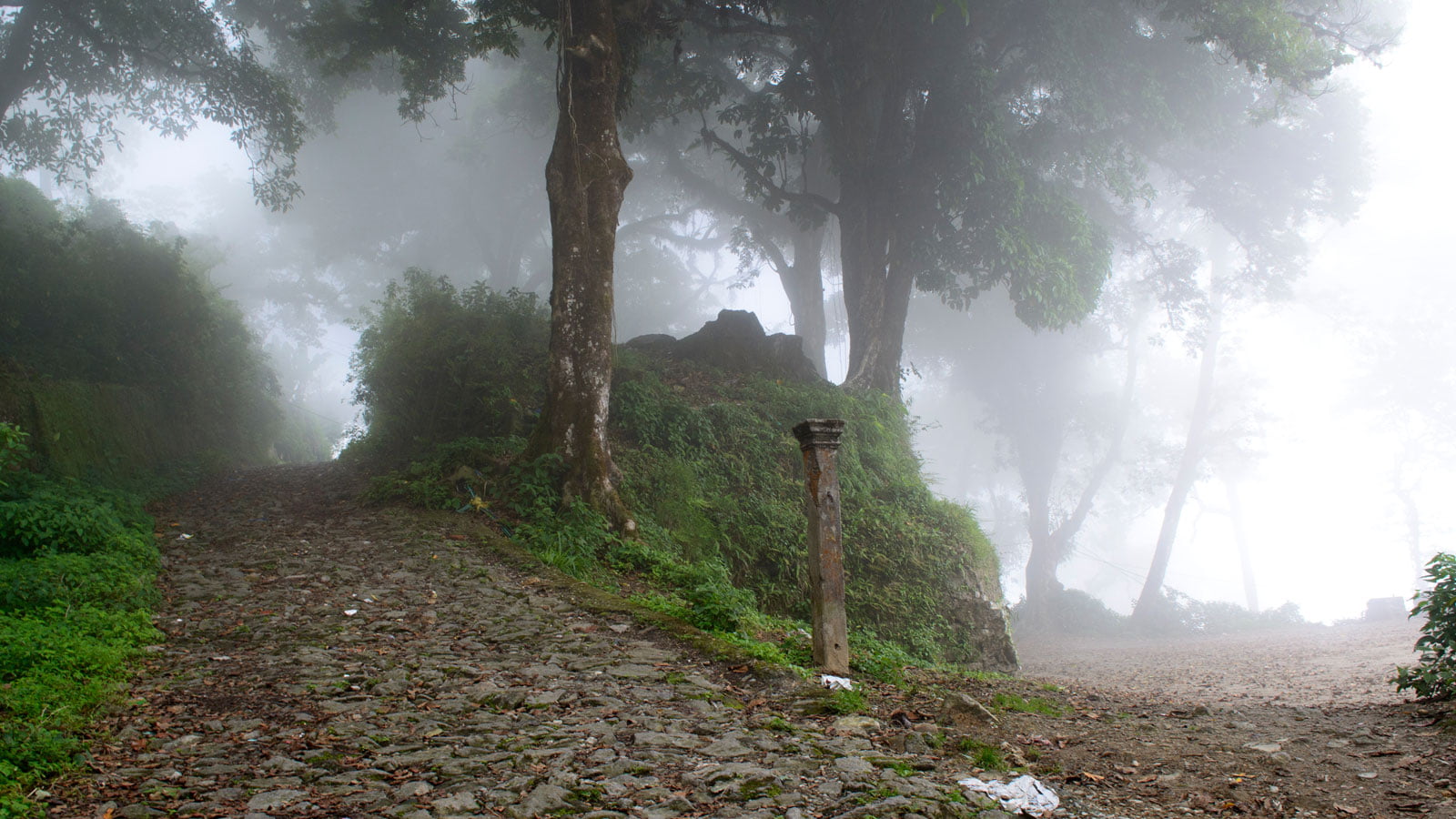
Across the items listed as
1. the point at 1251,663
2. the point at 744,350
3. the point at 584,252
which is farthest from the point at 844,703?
the point at 1251,663

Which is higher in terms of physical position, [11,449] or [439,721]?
[11,449]

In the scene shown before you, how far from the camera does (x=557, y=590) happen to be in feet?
23.3

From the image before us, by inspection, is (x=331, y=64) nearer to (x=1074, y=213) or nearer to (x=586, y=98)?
(x=586, y=98)

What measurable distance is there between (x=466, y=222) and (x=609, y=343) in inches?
941

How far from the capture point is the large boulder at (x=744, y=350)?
15078 millimetres

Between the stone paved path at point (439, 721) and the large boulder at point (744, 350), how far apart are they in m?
8.44

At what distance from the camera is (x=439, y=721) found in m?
4.21

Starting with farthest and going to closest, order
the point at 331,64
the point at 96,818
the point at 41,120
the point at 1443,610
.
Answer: the point at 41,120 < the point at 331,64 < the point at 1443,610 < the point at 96,818

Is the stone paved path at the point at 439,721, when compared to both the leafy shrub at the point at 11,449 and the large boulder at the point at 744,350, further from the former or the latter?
the large boulder at the point at 744,350

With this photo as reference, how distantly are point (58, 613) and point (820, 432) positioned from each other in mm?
5252

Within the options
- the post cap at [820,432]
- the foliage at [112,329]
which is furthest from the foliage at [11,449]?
the post cap at [820,432]

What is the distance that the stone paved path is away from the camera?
130 inches

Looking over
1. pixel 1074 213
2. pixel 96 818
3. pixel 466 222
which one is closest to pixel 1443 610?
pixel 96 818

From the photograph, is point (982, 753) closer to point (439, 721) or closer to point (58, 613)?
point (439, 721)
